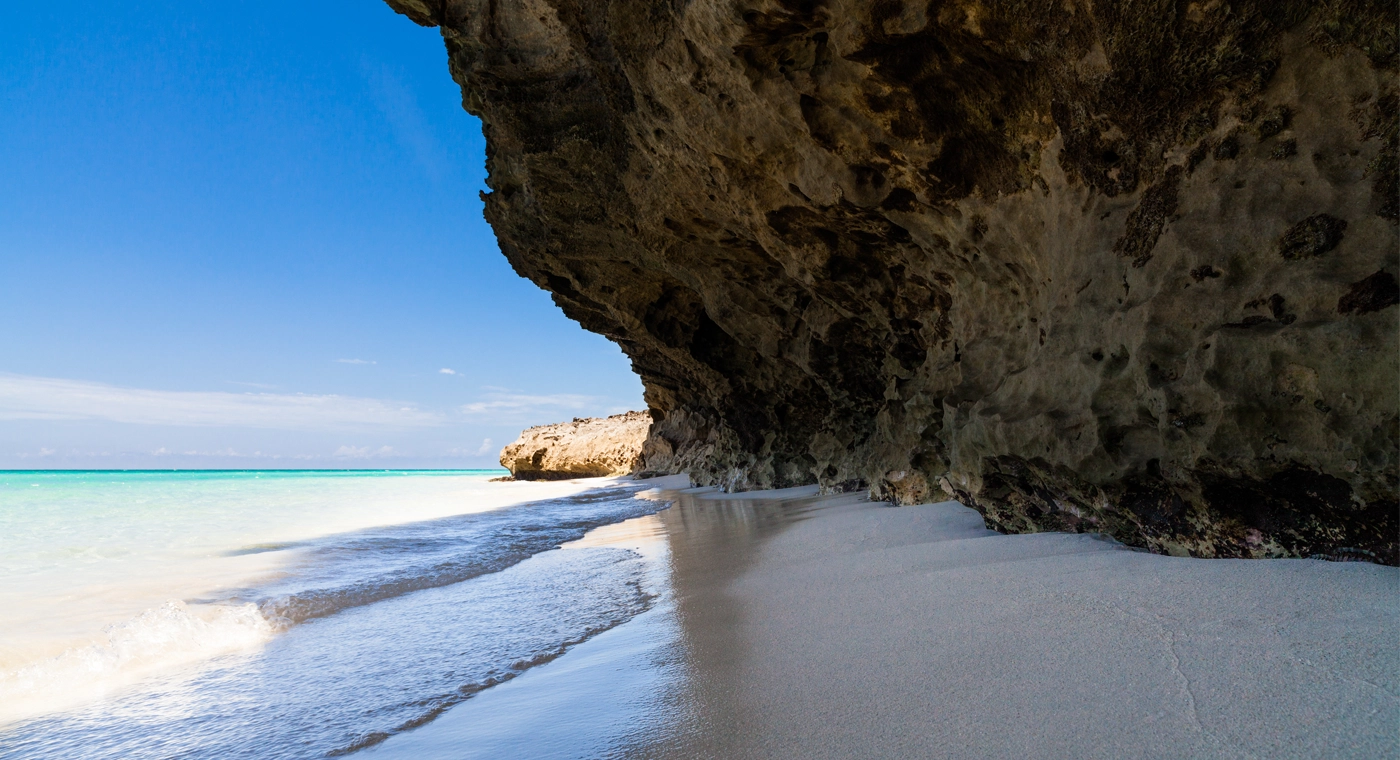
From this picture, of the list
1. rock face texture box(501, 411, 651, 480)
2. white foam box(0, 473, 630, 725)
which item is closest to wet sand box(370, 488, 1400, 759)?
white foam box(0, 473, 630, 725)

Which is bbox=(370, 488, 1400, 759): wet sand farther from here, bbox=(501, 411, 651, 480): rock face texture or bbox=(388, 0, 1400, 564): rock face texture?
bbox=(501, 411, 651, 480): rock face texture

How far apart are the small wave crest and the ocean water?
0.04 ft

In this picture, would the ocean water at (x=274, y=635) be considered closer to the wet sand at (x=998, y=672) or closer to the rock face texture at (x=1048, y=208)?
the wet sand at (x=998, y=672)

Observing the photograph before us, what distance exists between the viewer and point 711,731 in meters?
1.72

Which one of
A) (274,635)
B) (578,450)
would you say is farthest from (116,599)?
(578,450)

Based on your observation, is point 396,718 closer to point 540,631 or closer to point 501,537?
point 540,631

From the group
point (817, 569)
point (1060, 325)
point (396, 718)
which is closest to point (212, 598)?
point (396, 718)

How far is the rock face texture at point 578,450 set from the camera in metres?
35.8

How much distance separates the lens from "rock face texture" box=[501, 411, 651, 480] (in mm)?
35844

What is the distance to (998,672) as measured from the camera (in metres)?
1.75

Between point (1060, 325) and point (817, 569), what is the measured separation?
1.91 m

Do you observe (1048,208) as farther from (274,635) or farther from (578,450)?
(578,450)

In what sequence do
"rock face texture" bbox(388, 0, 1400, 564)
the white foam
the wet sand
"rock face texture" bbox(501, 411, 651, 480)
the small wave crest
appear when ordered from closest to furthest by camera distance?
the wet sand
"rock face texture" bbox(388, 0, 1400, 564)
the small wave crest
the white foam
"rock face texture" bbox(501, 411, 651, 480)

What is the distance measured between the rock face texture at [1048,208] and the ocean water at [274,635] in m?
2.67
